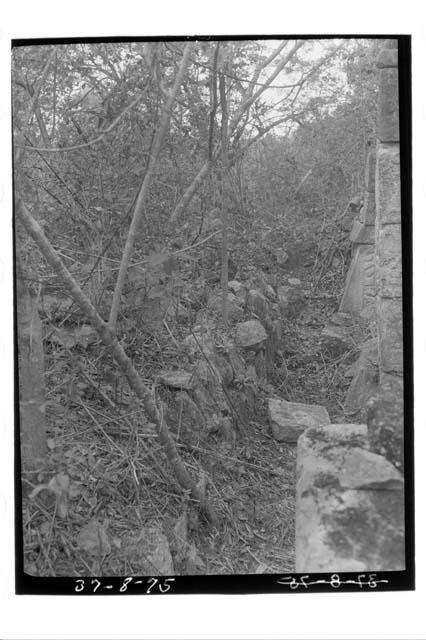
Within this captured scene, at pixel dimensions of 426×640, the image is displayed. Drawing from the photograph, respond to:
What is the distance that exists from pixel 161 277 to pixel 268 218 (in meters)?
0.53

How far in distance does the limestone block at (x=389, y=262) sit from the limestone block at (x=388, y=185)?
4 cm

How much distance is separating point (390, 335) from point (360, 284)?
25cm

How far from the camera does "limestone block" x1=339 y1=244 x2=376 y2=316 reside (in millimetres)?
2697

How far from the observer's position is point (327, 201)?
107 inches

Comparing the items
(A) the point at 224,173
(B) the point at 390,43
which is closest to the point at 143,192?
(A) the point at 224,173

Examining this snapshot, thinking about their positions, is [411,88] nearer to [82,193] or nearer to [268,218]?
[268,218]

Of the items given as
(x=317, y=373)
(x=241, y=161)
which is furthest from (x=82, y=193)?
(x=317, y=373)

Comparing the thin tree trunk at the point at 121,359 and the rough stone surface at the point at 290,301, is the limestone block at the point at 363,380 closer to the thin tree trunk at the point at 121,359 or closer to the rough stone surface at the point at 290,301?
the rough stone surface at the point at 290,301

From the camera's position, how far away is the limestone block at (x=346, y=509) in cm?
237

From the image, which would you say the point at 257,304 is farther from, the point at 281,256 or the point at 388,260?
the point at 388,260

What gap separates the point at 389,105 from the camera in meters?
2.58

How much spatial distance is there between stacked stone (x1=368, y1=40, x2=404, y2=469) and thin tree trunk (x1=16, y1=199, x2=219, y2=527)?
2.51ft

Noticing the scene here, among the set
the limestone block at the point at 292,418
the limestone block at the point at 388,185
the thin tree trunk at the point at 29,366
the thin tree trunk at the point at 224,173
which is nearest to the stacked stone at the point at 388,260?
the limestone block at the point at 388,185

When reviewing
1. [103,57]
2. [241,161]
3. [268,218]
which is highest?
[103,57]
